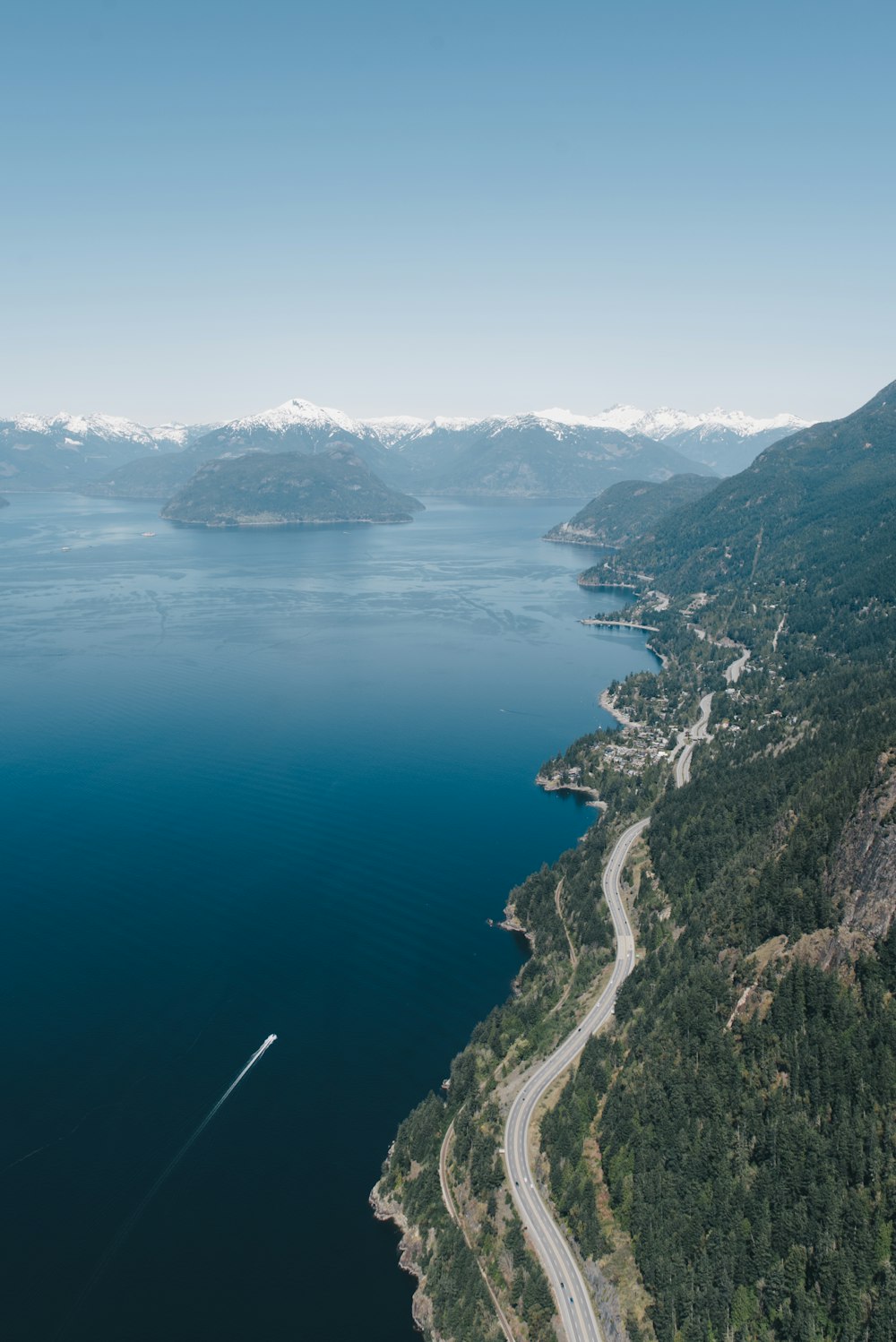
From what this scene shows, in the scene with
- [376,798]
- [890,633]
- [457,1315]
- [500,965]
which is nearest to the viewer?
[457,1315]

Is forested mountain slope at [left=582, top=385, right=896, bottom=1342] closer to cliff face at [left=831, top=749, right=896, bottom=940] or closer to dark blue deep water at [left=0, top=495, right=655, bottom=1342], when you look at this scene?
cliff face at [left=831, top=749, right=896, bottom=940]

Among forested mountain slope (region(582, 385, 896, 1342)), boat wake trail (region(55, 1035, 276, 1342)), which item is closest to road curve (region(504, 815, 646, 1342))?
forested mountain slope (region(582, 385, 896, 1342))

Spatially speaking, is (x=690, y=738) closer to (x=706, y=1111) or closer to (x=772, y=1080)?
(x=772, y=1080)

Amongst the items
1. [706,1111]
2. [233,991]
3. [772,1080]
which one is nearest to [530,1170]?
[706,1111]

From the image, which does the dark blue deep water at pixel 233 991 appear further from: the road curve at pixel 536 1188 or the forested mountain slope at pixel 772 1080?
the forested mountain slope at pixel 772 1080

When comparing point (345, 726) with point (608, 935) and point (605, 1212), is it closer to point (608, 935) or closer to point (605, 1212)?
point (608, 935)

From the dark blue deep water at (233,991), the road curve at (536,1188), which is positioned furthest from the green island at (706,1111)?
the dark blue deep water at (233,991)

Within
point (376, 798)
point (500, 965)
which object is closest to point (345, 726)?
point (376, 798)
